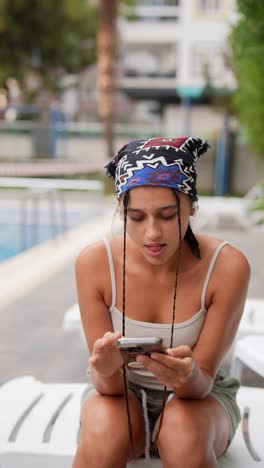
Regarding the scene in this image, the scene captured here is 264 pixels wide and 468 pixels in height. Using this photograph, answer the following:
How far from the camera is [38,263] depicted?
6.83 metres

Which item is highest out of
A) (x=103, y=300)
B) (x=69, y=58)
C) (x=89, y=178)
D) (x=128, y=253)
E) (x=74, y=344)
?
(x=69, y=58)

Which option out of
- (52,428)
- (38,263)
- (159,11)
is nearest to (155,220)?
(52,428)

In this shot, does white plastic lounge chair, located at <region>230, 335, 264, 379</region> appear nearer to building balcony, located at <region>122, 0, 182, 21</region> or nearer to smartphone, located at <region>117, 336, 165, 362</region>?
smartphone, located at <region>117, 336, 165, 362</region>

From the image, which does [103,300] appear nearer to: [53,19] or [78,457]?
[78,457]

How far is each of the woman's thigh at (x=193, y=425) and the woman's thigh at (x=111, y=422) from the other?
0.10 metres

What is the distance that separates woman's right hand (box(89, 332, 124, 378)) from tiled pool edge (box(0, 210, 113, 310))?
138 inches

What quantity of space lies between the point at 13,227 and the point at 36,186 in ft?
10.6

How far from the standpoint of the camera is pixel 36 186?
826cm

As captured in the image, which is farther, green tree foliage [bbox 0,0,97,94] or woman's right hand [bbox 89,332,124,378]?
green tree foliage [bbox 0,0,97,94]

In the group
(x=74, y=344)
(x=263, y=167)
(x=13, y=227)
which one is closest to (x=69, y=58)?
(x=263, y=167)

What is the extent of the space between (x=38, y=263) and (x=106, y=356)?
5.37 m

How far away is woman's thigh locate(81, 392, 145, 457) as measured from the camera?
1.64 meters

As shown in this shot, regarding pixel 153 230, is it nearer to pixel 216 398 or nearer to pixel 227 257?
pixel 227 257

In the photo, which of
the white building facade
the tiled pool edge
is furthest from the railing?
the tiled pool edge
